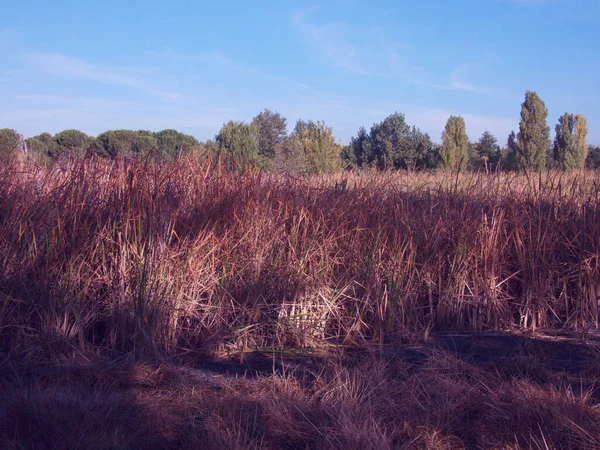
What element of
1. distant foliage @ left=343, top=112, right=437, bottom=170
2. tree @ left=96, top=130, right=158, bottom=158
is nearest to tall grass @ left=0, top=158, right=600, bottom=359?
tree @ left=96, top=130, right=158, bottom=158

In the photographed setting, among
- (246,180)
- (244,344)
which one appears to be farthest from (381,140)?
(244,344)

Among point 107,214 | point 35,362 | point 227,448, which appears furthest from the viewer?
point 107,214

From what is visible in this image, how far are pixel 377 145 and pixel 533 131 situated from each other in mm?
12588

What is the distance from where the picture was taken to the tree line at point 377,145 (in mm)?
11117

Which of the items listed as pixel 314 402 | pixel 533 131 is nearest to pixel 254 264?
pixel 314 402

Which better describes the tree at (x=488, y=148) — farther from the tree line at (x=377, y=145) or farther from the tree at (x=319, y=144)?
the tree at (x=319, y=144)

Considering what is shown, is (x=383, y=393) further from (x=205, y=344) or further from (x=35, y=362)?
(x=35, y=362)

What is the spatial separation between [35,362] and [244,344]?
1.53m

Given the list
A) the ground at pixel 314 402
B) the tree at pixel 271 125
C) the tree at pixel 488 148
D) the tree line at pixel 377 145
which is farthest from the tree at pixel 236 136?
the tree at pixel 271 125

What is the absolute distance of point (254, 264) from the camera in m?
4.53

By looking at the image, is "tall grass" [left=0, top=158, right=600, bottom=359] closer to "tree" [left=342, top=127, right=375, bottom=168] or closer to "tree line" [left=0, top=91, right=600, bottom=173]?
"tree line" [left=0, top=91, right=600, bottom=173]

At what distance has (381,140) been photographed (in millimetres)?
22703

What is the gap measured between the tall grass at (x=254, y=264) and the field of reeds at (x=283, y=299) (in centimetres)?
2

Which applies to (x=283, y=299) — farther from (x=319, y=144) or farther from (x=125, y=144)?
(x=319, y=144)
